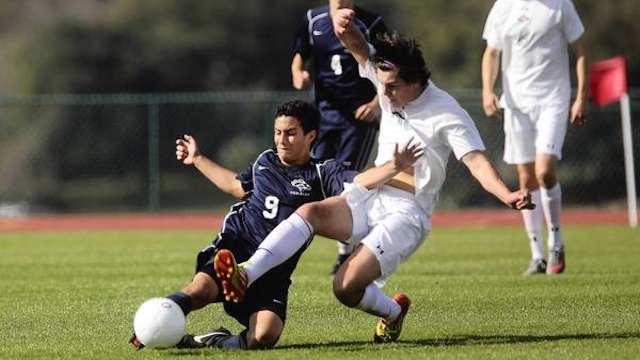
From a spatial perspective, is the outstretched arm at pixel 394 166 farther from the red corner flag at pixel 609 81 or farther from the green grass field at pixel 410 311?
the red corner flag at pixel 609 81

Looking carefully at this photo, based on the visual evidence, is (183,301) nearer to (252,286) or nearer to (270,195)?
(252,286)

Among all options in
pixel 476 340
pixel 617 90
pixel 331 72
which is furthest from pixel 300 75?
pixel 617 90

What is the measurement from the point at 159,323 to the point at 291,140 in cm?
133

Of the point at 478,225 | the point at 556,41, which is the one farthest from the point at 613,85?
the point at 556,41

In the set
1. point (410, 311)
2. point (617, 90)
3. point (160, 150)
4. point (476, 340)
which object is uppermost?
point (476, 340)

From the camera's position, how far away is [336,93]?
11.8 m

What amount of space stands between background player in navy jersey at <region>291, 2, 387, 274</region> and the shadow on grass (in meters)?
3.97

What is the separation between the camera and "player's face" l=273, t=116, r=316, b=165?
7793 mm

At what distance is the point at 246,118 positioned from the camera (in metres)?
27.8

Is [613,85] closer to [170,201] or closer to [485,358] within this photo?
[170,201]

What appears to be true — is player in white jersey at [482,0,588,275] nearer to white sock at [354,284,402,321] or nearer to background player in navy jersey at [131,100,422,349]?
background player in navy jersey at [131,100,422,349]

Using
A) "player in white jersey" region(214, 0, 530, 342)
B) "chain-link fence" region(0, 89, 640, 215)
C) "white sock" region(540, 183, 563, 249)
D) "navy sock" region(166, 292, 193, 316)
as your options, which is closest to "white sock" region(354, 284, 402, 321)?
"player in white jersey" region(214, 0, 530, 342)

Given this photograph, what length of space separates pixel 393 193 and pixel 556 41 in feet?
14.6

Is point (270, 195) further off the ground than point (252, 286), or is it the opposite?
point (270, 195)
